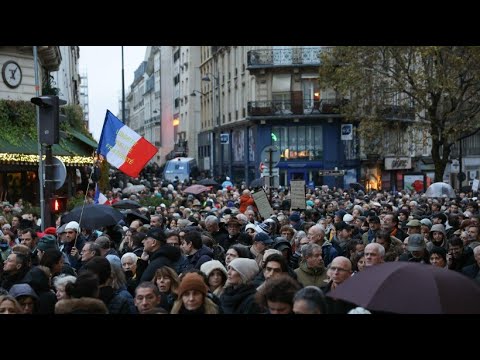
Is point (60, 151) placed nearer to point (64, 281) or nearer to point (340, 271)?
point (64, 281)

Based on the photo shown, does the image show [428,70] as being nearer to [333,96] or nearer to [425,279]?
[333,96]

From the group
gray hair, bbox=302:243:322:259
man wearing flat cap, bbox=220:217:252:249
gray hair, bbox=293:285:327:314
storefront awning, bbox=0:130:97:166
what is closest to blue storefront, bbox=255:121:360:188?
storefront awning, bbox=0:130:97:166

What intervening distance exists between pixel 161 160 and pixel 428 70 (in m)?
77.9

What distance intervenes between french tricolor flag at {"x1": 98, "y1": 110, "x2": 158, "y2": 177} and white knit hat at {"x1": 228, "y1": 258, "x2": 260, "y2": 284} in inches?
258

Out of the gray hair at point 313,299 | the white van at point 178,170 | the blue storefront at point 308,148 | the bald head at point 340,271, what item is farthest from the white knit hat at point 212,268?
the white van at point 178,170

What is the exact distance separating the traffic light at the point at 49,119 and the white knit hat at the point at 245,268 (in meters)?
4.74

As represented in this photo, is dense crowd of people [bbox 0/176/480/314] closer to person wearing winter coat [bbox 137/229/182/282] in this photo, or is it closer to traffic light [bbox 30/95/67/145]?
person wearing winter coat [bbox 137/229/182/282]

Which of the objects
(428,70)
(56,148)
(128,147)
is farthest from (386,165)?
(128,147)

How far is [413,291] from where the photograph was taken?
5.40m

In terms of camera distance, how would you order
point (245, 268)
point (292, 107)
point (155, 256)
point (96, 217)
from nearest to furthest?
point (245, 268)
point (155, 256)
point (96, 217)
point (292, 107)

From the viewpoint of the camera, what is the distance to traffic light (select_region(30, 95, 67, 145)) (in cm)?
1172

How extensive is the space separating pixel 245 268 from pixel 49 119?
5124mm

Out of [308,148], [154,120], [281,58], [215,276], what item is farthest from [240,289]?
[154,120]

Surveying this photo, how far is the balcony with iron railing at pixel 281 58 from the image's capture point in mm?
50656
